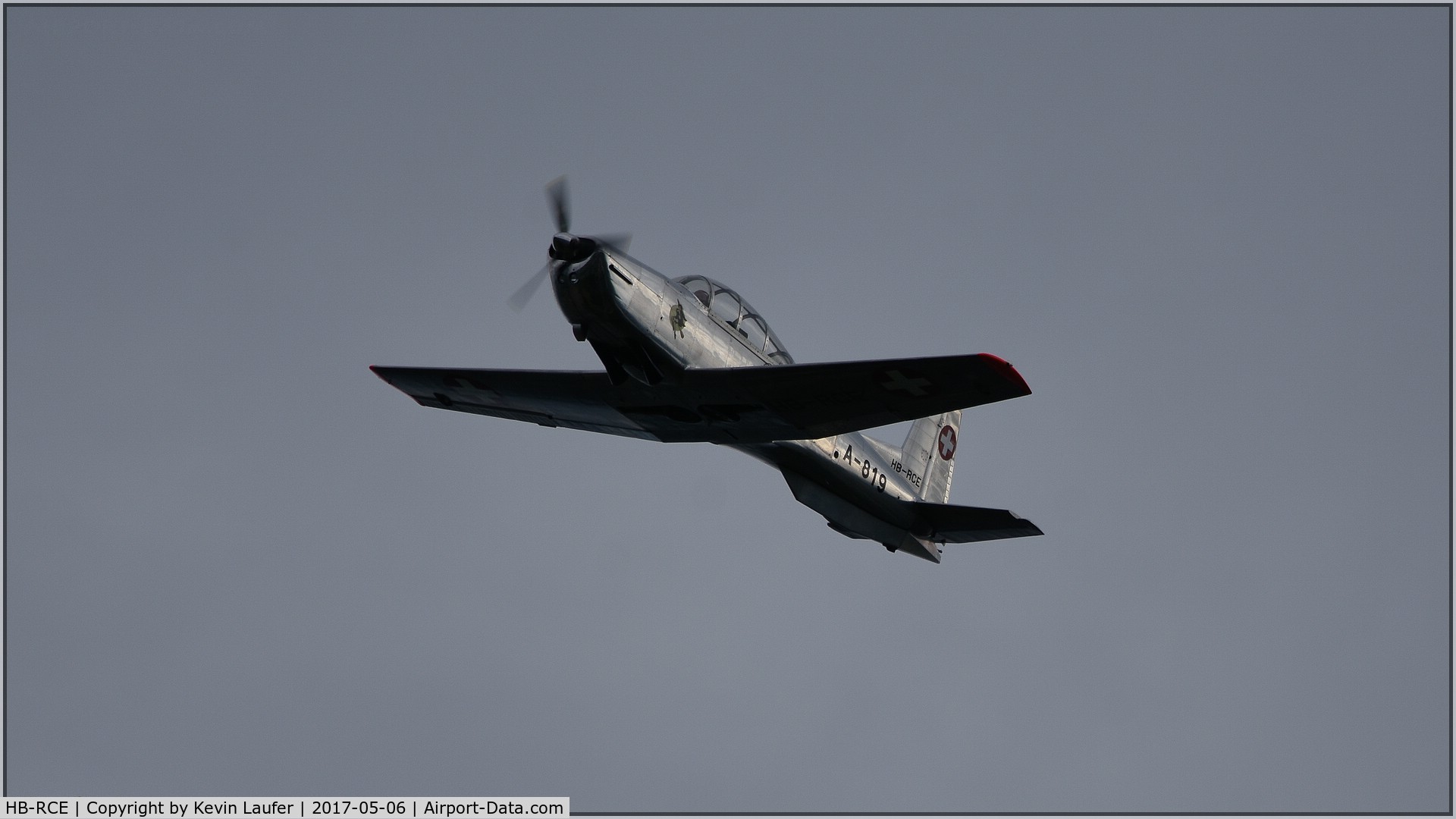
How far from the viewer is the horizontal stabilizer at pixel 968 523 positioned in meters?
20.6

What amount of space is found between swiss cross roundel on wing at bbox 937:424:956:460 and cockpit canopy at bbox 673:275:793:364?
813cm

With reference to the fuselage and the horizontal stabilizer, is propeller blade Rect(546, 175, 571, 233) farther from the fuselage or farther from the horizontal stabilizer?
the horizontal stabilizer

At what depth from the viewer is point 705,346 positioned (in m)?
17.9

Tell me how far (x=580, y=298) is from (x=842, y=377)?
3.55 m

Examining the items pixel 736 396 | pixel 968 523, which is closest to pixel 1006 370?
pixel 736 396

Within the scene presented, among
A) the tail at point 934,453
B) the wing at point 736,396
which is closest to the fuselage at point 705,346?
the wing at point 736,396

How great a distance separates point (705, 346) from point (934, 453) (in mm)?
9956

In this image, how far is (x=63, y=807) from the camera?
20.5 metres

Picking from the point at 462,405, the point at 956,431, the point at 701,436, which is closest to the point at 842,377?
the point at 701,436

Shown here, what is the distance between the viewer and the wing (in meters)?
16.0

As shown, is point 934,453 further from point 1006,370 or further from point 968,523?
point 1006,370

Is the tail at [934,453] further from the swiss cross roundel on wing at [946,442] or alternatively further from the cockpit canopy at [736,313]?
the cockpit canopy at [736,313]

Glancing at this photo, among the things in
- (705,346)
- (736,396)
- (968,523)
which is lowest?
(968,523)

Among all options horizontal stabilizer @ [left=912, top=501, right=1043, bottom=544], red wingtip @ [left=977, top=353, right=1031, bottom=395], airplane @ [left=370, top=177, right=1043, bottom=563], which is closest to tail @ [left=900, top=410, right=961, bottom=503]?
airplane @ [left=370, top=177, right=1043, bottom=563]
